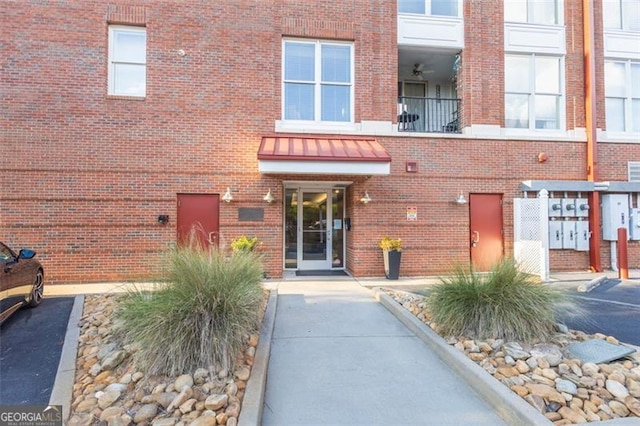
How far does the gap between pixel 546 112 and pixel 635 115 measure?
306cm

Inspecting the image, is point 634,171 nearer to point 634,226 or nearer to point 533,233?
point 634,226

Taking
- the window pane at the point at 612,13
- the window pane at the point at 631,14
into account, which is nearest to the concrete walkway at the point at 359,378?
the window pane at the point at 612,13

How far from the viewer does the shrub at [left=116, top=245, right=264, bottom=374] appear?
3443 mm

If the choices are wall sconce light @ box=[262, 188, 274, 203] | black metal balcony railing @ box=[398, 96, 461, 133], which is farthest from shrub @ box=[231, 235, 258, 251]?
black metal balcony railing @ box=[398, 96, 461, 133]

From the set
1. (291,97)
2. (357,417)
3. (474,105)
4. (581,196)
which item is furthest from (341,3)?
(357,417)

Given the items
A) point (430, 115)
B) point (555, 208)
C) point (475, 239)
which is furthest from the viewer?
point (430, 115)

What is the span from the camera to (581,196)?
10008mm

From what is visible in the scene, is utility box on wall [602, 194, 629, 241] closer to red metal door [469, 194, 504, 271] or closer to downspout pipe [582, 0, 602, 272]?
downspout pipe [582, 0, 602, 272]

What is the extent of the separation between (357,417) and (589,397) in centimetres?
214

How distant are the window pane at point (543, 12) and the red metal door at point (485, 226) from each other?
572 cm

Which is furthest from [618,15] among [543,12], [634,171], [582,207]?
[582,207]

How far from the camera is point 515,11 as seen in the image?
10.2m

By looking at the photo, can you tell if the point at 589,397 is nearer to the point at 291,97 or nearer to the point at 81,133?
the point at 291,97

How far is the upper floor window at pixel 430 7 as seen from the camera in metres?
9.77
